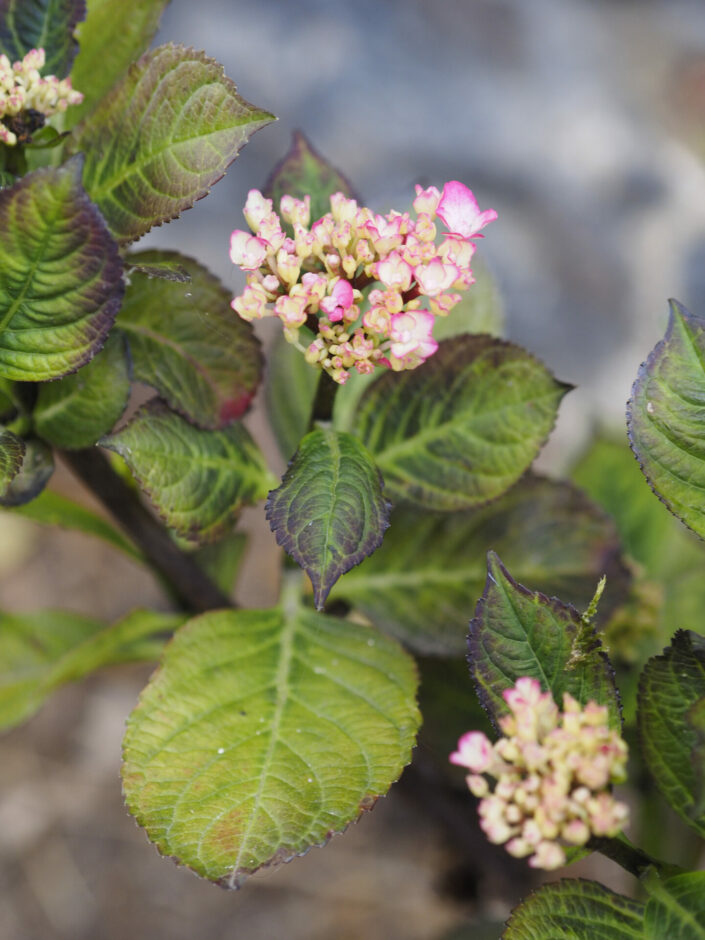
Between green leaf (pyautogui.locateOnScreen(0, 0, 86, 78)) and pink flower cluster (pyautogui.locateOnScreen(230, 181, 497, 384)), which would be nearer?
pink flower cluster (pyautogui.locateOnScreen(230, 181, 497, 384))

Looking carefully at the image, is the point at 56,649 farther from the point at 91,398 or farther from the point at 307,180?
the point at 307,180

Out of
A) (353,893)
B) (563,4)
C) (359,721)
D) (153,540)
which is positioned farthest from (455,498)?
(563,4)

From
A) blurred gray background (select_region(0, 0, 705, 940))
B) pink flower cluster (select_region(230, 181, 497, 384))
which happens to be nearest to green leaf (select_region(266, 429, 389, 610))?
pink flower cluster (select_region(230, 181, 497, 384))

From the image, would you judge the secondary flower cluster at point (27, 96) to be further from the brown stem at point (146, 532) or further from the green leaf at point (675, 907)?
the green leaf at point (675, 907)

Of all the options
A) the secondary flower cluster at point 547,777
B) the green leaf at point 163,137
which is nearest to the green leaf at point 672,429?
the secondary flower cluster at point 547,777

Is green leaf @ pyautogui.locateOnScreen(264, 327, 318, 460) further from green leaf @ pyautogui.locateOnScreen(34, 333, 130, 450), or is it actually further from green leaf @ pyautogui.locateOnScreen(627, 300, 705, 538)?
green leaf @ pyautogui.locateOnScreen(627, 300, 705, 538)
